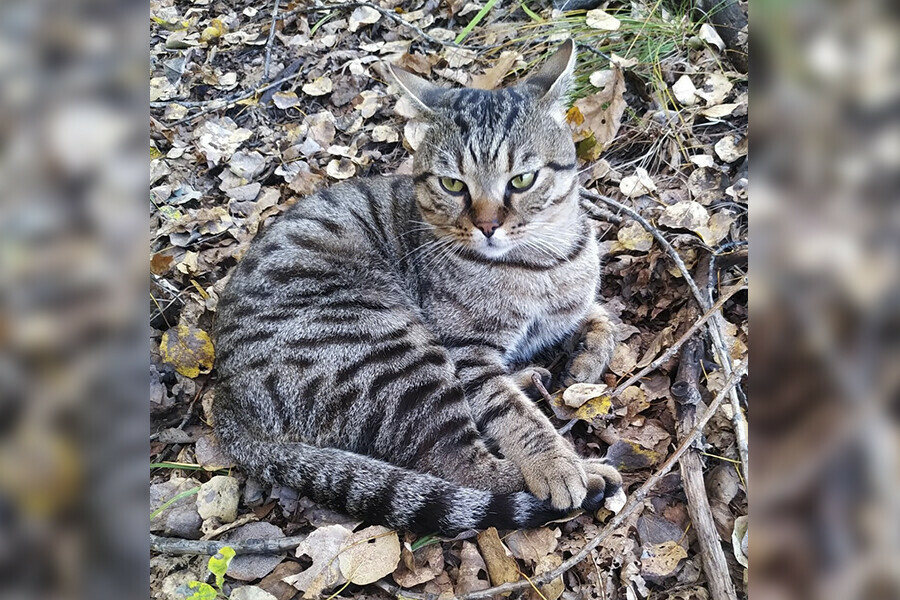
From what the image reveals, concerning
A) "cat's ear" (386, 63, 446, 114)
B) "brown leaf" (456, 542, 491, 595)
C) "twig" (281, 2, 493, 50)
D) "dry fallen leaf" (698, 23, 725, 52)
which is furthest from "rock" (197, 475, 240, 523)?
"dry fallen leaf" (698, 23, 725, 52)

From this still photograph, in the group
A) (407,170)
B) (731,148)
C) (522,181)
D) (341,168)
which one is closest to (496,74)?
(407,170)

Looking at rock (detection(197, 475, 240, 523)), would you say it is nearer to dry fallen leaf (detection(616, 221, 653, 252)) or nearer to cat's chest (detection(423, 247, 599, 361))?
cat's chest (detection(423, 247, 599, 361))

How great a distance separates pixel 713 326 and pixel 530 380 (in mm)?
787

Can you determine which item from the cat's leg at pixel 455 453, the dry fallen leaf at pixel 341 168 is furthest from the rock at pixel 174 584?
the dry fallen leaf at pixel 341 168

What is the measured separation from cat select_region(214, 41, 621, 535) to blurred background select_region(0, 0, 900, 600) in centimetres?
150

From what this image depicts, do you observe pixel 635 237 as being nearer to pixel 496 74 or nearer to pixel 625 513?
pixel 625 513

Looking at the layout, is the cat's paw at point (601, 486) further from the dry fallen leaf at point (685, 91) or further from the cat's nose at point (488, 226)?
the dry fallen leaf at point (685, 91)

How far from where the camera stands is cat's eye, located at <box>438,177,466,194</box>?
2.59 metres

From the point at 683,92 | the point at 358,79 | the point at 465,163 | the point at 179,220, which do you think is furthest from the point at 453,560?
the point at 358,79

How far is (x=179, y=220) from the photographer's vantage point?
12.0 feet
